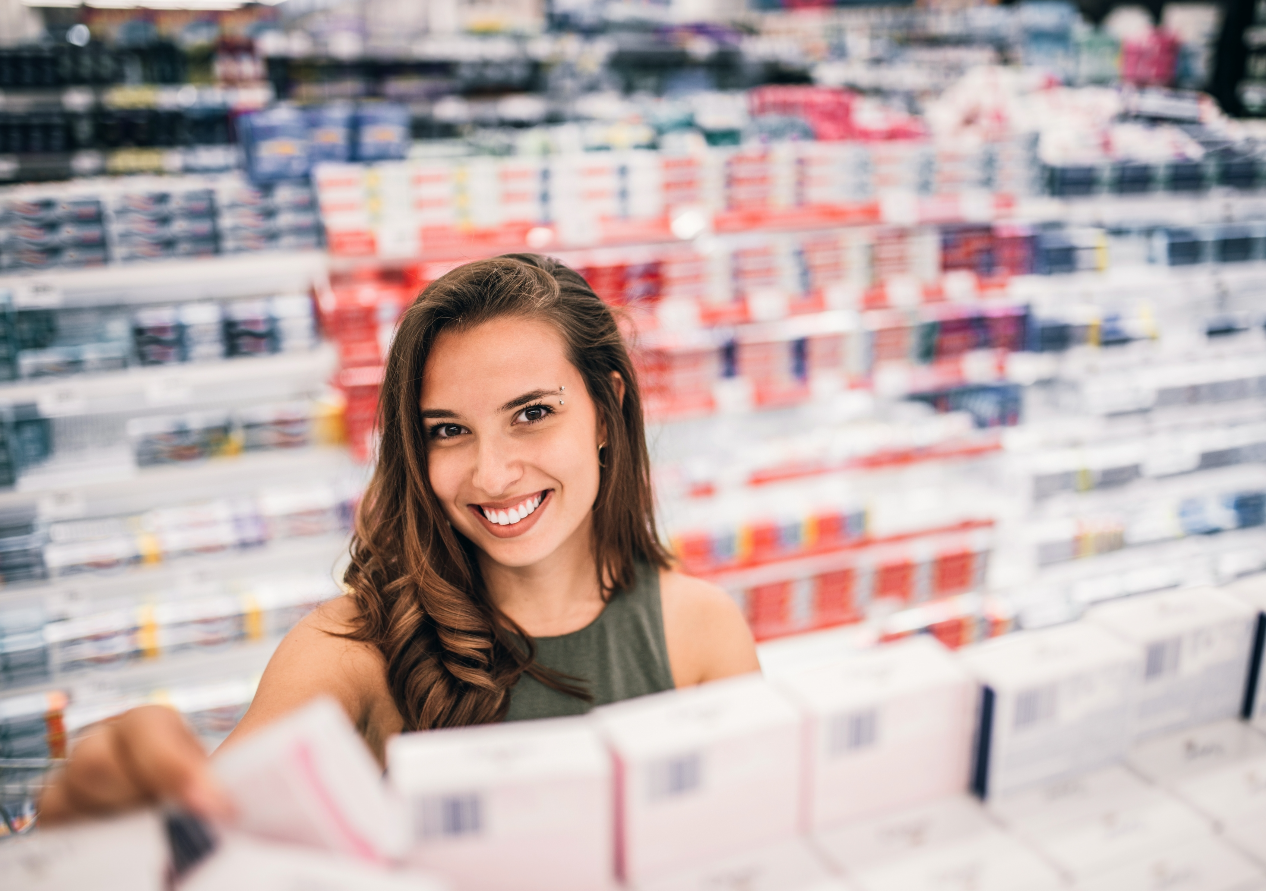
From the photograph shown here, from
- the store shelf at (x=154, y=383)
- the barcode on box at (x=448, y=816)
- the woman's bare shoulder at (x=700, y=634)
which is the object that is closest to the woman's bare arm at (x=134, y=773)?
the barcode on box at (x=448, y=816)

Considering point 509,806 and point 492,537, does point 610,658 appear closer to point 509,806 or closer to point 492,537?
point 492,537

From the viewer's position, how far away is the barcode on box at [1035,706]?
859 mm

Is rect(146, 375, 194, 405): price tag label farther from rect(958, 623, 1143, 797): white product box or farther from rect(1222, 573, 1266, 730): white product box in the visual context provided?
rect(1222, 573, 1266, 730): white product box

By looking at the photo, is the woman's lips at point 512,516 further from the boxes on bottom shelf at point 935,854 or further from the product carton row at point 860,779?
the boxes on bottom shelf at point 935,854

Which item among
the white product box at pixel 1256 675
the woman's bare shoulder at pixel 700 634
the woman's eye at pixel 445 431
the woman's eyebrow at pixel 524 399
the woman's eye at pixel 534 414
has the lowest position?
the woman's bare shoulder at pixel 700 634

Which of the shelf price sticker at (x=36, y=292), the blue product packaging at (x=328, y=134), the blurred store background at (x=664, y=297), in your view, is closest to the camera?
the shelf price sticker at (x=36, y=292)

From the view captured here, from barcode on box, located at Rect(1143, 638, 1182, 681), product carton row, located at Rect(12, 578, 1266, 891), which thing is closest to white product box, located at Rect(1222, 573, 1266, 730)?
product carton row, located at Rect(12, 578, 1266, 891)

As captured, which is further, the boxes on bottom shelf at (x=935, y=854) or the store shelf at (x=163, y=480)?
the store shelf at (x=163, y=480)

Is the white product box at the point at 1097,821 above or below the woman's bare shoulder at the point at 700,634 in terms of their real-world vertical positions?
above

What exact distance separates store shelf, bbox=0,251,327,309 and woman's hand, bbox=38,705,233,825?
7.07ft

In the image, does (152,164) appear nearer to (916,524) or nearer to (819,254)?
(819,254)

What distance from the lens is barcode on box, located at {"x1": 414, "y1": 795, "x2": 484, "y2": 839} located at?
2.26 feet

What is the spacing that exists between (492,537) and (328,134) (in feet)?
6.47

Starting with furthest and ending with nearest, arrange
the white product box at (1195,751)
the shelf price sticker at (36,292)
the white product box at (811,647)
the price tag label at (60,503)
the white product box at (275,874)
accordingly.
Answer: the white product box at (811,647), the price tag label at (60,503), the shelf price sticker at (36,292), the white product box at (1195,751), the white product box at (275,874)
